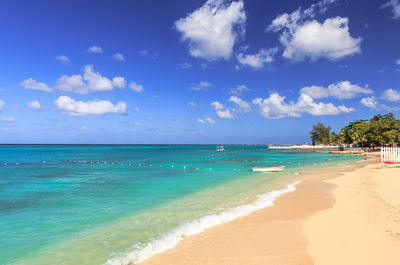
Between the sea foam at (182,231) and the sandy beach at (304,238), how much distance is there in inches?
14.2

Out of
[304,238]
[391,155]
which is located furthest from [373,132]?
[304,238]

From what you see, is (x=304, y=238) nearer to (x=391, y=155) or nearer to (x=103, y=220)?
(x=103, y=220)

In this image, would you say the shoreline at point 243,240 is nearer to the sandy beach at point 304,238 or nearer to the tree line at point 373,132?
the sandy beach at point 304,238

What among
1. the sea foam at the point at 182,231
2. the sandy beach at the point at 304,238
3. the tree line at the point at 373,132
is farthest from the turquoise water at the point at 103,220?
the tree line at the point at 373,132

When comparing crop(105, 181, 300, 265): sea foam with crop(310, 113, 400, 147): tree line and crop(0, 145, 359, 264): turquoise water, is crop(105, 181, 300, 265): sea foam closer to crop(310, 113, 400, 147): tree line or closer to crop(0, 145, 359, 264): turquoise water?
crop(0, 145, 359, 264): turquoise water

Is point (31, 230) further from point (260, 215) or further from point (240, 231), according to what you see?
point (260, 215)

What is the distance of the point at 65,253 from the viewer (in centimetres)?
823

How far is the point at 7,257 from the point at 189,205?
28.6 feet

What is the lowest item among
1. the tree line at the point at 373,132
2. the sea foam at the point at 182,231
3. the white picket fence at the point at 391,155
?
the sea foam at the point at 182,231

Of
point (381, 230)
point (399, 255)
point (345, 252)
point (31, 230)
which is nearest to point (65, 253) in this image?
point (31, 230)

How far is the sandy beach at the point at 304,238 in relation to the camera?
7113 millimetres

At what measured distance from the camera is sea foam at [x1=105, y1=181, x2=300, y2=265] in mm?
7670

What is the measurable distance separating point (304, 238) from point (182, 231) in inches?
186

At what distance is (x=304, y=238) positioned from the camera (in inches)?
340
